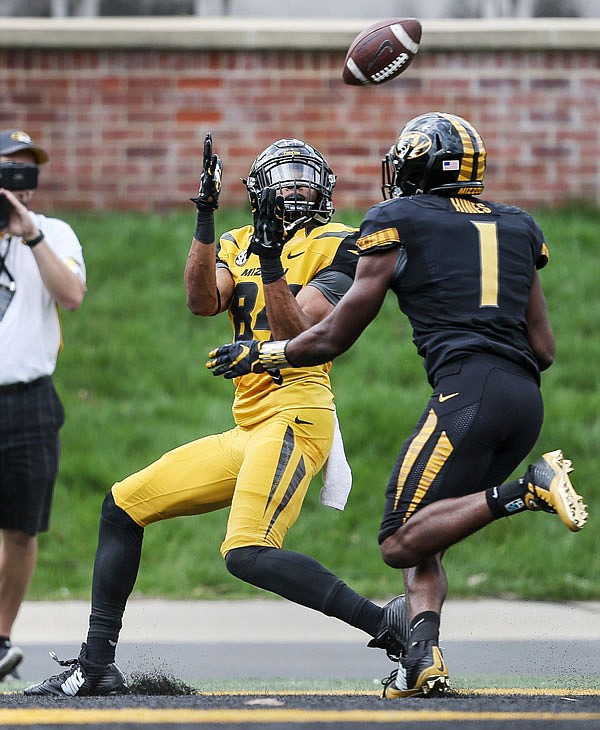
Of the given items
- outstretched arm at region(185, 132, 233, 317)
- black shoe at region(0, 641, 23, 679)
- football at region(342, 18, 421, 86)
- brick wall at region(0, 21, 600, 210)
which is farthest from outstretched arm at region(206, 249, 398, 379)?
brick wall at region(0, 21, 600, 210)

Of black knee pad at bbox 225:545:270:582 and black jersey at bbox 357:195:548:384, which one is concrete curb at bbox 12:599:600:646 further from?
black jersey at bbox 357:195:548:384

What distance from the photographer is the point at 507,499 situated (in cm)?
449

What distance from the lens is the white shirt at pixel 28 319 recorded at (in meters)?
6.36

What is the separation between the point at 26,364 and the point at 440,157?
8.23 ft

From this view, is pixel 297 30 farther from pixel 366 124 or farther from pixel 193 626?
pixel 193 626

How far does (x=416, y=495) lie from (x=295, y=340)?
0.68m

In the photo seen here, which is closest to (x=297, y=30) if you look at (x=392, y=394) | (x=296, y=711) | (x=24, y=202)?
(x=392, y=394)

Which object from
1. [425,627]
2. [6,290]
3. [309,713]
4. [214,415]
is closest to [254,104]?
[214,415]

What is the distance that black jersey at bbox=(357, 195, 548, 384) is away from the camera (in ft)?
15.3

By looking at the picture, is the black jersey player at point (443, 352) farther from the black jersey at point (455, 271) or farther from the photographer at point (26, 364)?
the photographer at point (26, 364)

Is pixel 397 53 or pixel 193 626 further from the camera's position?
pixel 193 626

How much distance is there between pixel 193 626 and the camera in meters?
7.50

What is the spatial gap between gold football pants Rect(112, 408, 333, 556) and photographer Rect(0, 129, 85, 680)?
1.50 m

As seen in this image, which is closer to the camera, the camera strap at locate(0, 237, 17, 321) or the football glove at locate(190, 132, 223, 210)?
the football glove at locate(190, 132, 223, 210)
